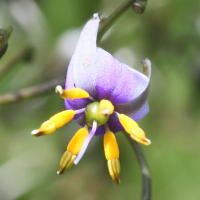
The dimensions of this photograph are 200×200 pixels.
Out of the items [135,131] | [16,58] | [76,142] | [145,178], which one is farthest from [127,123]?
[16,58]

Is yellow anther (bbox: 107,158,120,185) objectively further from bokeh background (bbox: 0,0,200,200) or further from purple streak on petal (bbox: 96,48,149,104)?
bokeh background (bbox: 0,0,200,200)

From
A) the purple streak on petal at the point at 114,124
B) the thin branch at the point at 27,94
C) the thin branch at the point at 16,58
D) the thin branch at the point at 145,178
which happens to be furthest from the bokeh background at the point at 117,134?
the purple streak on petal at the point at 114,124

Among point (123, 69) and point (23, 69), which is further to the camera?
point (23, 69)

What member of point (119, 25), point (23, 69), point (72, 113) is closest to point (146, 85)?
point (72, 113)

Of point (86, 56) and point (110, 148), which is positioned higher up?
point (86, 56)

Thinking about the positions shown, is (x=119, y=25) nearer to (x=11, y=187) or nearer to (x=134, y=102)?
(x=134, y=102)

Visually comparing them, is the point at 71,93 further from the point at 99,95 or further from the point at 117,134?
the point at 117,134
